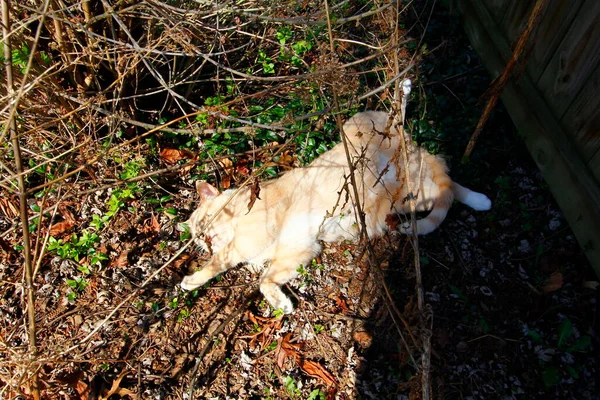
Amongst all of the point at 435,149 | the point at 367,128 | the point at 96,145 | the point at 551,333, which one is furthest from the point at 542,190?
the point at 96,145

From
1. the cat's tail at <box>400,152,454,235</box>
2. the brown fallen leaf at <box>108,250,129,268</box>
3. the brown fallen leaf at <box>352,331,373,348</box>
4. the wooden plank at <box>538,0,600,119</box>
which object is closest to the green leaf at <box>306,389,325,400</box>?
the brown fallen leaf at <box>352,331,373,348</box>

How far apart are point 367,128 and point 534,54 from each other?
4.58 feet

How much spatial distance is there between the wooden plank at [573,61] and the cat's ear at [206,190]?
106 inches

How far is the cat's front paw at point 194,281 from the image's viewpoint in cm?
301

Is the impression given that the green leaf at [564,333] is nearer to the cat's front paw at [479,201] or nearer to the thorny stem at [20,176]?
the cat's front paw at [479,201]

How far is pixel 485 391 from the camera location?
262 cm

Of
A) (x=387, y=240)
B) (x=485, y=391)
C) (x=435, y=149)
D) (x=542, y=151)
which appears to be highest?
(x=542, y=151)

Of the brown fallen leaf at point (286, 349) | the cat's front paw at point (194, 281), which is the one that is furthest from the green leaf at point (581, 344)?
the cat's front paw at point (194, 281)

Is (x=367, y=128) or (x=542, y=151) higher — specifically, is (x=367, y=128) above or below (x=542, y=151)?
below

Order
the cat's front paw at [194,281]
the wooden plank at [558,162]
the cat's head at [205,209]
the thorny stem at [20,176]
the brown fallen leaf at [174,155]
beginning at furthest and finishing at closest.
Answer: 1. the brown fallen leaf at [174,155]
2. the cat's head at [205,209]
3. the cat's front paw at [194,281]
4. the wooden plank at [558,162]
5. the thorny stem at [20,176]

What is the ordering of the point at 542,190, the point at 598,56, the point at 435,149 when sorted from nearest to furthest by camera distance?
the point at 598,56 → the point at 542,190 → the point at 435,149

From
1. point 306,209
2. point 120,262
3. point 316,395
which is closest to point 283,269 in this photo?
point 306,209

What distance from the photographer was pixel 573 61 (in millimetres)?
2752

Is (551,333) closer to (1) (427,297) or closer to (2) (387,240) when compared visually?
(1) (427,297)
